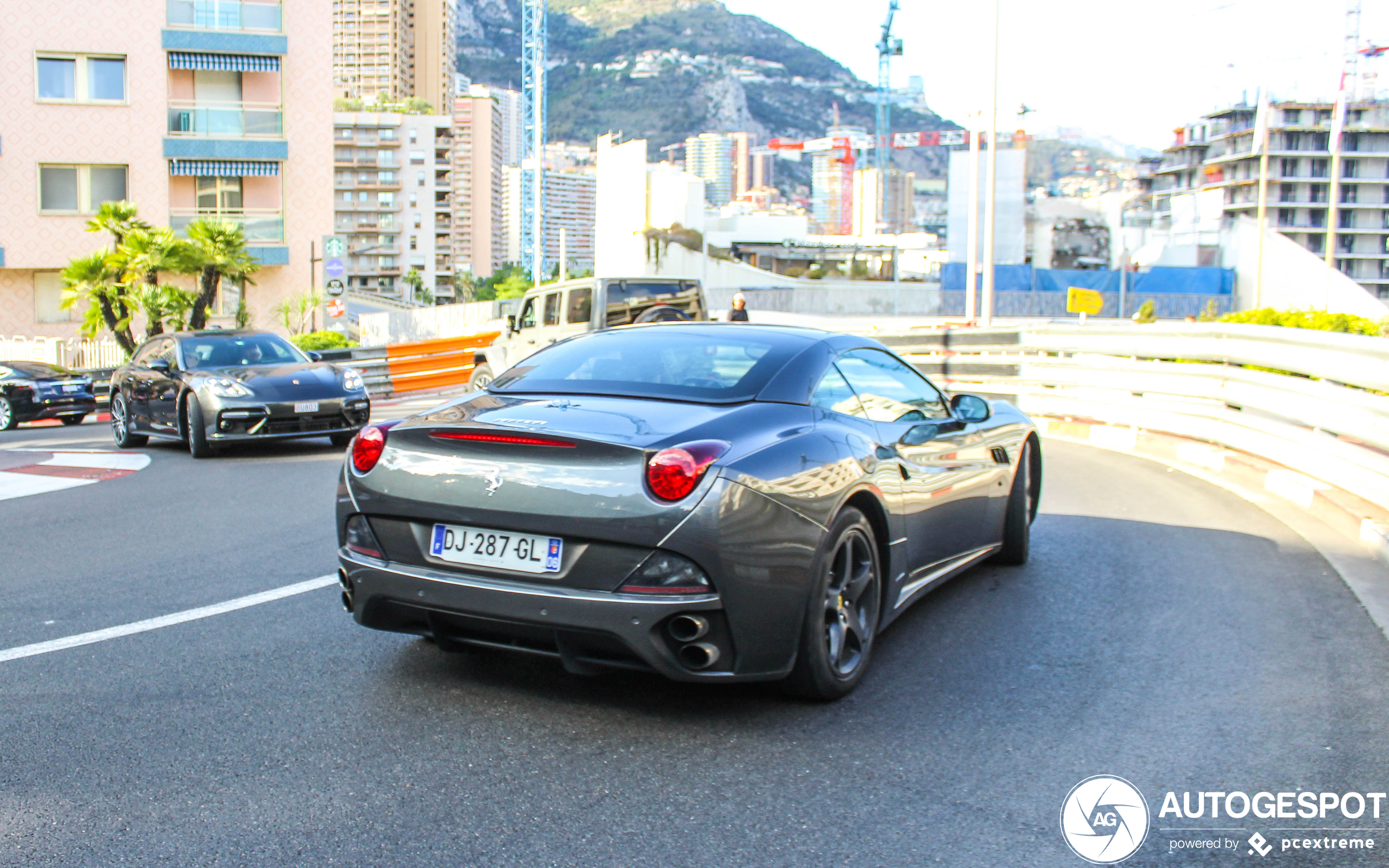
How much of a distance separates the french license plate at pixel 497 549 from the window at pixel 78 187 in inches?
1541

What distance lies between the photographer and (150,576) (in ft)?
21.0

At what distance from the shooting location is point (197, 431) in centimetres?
1244

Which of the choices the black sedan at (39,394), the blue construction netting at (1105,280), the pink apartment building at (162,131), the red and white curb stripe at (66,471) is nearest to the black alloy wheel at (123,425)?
the red and white curb stripe at (66,471)

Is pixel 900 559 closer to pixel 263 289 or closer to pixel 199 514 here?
pixel 199 514

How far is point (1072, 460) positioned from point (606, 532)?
350 inches

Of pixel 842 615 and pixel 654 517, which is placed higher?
pixel 654 517

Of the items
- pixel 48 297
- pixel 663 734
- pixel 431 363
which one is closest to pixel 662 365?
pixel 663 734

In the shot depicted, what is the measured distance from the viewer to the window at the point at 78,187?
38.0 m

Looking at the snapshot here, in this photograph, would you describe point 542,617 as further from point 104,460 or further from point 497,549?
point 104,460

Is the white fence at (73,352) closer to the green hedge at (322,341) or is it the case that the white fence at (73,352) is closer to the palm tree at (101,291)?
the palm tree at (101,291)

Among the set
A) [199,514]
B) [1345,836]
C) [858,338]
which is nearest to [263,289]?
[199,514]

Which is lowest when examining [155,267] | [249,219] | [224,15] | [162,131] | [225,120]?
[155,267]

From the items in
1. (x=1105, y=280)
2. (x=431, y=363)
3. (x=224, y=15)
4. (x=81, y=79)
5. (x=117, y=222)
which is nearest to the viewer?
(x=431, y=363)

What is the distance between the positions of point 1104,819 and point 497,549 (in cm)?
201
